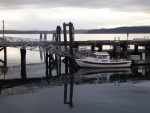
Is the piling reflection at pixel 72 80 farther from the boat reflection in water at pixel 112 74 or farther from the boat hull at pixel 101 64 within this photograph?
the boat hull at pixel 101 64

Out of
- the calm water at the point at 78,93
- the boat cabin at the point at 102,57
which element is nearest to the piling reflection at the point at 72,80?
the calm water at the point at 78,93

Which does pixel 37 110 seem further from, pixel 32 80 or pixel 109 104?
pixel 32 80

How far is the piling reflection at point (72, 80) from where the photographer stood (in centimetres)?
4140

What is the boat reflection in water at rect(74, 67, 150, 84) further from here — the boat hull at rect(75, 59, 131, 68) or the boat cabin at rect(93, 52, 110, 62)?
the boat cabin at rect(93, 52, 110, 62)

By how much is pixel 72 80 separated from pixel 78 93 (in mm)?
9942

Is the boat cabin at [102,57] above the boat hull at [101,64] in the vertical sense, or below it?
above

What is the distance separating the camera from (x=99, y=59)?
64250mm

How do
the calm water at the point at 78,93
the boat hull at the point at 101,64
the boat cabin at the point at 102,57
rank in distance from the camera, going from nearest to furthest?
the calm water at the point at 78,93 < the boat hull at the point at 101,64 < the boat cabin at the point at 102,57

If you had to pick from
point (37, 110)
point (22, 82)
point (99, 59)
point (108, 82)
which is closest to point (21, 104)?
point (37, 110)

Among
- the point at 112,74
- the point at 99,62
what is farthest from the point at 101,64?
the point at 112,74

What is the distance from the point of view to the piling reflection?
136ft

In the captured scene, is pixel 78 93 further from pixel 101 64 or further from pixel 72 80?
pixel 101 64

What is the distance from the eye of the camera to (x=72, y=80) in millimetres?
50125

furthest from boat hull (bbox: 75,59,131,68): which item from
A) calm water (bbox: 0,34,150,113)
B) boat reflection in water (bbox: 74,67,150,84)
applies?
calm water (bbox: 0,34,150,113)
